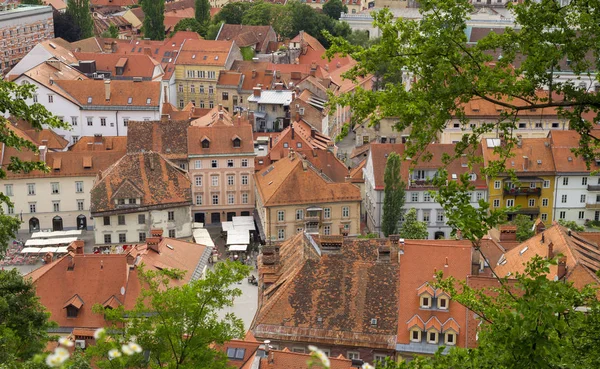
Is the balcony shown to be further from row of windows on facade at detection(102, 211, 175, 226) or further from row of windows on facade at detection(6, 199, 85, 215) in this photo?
row of windows on facade at detection(6, 199, 85, 215)

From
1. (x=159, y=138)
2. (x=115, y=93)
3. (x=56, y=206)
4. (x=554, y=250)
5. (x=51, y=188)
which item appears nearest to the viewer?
(x=554, y=250)

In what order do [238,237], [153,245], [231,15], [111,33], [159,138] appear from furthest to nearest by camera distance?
[231,15]
[111,33]
[159,138]
[238,237]
[153,245]

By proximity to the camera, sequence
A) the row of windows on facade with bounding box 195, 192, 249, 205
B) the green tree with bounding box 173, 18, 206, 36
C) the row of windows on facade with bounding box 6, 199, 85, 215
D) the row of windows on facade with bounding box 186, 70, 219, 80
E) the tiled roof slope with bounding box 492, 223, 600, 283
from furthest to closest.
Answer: the green tree with bounding box 173, 18, 206, 36 < the row of windows on facade with bounding box 186, 70, 219, 80 < the row of windows on facade with bounding box 195, 192, 249, 205 < the row of windows on facade with bounding box 6, 199, 85, 215 < the tiled roof slope with bounding box 492, 223, 600, 283

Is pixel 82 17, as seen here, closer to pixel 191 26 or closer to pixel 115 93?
pixel 191 26

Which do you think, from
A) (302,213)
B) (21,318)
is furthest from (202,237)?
(21,318)

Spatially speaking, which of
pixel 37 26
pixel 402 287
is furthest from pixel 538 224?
pixel 37 26

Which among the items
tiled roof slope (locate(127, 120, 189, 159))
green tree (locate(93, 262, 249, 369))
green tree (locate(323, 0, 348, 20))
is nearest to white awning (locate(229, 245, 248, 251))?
tiled roof slope (locate(127, 120, 189, 159))
